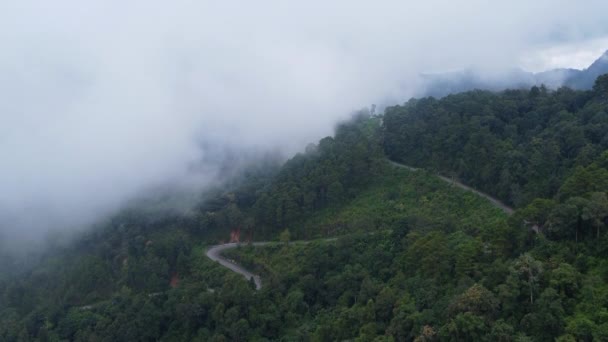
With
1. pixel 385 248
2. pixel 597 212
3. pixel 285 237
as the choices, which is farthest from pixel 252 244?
pixel 597 212

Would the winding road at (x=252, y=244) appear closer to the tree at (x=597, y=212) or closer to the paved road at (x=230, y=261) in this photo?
the paved road at (x=230, y=261)

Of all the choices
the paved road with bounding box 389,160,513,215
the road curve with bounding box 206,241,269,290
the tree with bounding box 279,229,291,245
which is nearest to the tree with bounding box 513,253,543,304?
the paved road with bounding box 389,160,513,215

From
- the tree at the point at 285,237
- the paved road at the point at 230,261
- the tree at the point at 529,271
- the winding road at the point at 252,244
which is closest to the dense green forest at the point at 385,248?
the tree at the point at 529,271

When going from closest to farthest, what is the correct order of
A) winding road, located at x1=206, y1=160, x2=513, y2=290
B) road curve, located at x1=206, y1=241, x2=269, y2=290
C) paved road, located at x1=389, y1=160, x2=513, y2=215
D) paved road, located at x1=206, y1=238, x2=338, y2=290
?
paved road, located at x1=389, y1=160, x2=513, y2=215 → winding road, located at x1=206, y1=160, x2=513, y2=290 → road curve, located at x1=206, y1=241, x2=269, y2=290 → paved road, located at x1=206, y1=238, x2=338, y2=290

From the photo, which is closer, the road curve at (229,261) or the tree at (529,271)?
the tree at (529,271)

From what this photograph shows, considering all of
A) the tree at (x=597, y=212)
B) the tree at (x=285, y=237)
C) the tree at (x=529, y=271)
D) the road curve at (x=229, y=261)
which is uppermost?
the tree at (x=597, y=212)

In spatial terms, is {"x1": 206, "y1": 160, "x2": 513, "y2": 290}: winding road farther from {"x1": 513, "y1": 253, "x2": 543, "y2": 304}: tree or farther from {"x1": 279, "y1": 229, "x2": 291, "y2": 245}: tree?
{"x1": 513, "y1": 253, "x2": 543, "y2": 304}: tree

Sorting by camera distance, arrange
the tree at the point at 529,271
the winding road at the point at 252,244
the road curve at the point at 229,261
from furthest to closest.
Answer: the road curve at the point at 229,261
the winding road at the point at 252,244
the tree at the point at 529,271

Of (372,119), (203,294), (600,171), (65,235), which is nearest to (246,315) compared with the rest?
(203,294)

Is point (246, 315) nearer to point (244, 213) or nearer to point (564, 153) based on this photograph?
point (244, 213)
